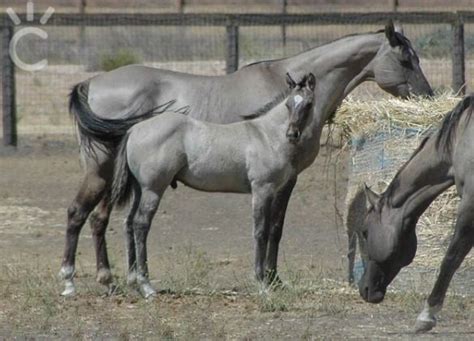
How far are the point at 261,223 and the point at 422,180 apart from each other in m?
1.52

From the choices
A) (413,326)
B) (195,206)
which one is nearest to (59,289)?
(413,326)

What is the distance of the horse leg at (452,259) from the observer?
27.4 ft

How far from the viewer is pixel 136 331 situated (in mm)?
8500

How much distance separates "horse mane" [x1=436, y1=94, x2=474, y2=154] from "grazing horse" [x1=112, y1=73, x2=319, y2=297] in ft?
4.19

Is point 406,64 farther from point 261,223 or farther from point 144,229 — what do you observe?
point 144,229

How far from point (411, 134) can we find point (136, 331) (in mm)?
2892

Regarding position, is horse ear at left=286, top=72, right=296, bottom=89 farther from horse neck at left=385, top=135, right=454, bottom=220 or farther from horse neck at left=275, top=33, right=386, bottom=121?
horse neck at left=385, top=135, right=454, bottom=220

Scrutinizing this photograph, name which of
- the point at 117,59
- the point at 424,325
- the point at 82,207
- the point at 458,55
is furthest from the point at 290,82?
the point at 117,59

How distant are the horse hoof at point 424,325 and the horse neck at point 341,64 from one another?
2.51 meters

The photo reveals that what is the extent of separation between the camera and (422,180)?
28.5ft

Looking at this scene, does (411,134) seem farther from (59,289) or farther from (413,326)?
(59,289)

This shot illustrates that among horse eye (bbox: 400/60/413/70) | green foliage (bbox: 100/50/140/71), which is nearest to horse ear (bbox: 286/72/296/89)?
horse eye (bbox: 400/60/413/70)

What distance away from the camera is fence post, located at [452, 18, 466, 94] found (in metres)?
16.4

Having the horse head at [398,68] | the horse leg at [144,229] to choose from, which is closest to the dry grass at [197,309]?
the horse leg at [144,229]
